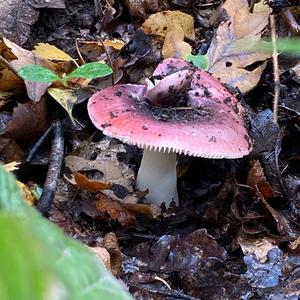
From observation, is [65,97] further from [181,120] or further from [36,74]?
[181,120]

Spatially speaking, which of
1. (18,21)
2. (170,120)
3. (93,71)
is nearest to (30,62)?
(93,71)

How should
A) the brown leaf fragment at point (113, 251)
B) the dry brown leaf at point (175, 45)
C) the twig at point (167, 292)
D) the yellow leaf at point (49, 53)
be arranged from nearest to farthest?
the twig at point (167, 292), the brown leaf fragment at point (113, 251), the yellow leaf at point (49, 53), the dry brown leaf at point (175, 45)

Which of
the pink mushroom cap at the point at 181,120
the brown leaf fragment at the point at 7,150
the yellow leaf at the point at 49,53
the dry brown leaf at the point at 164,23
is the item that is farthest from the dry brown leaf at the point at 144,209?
the dry brown leaf at the point at 164,23

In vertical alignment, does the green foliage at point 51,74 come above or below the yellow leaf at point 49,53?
above

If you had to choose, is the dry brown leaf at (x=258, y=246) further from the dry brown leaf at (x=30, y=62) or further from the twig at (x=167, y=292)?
the dry brown leaf at (x=30, y=62)

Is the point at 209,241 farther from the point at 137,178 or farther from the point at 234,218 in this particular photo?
the point at 137,178

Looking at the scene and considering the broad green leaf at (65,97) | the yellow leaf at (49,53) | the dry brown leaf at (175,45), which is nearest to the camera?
the broad green leaf at (65,97)

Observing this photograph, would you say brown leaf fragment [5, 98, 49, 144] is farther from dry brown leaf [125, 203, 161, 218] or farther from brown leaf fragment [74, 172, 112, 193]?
dry brown leaf [125, 203, 161, 218]
